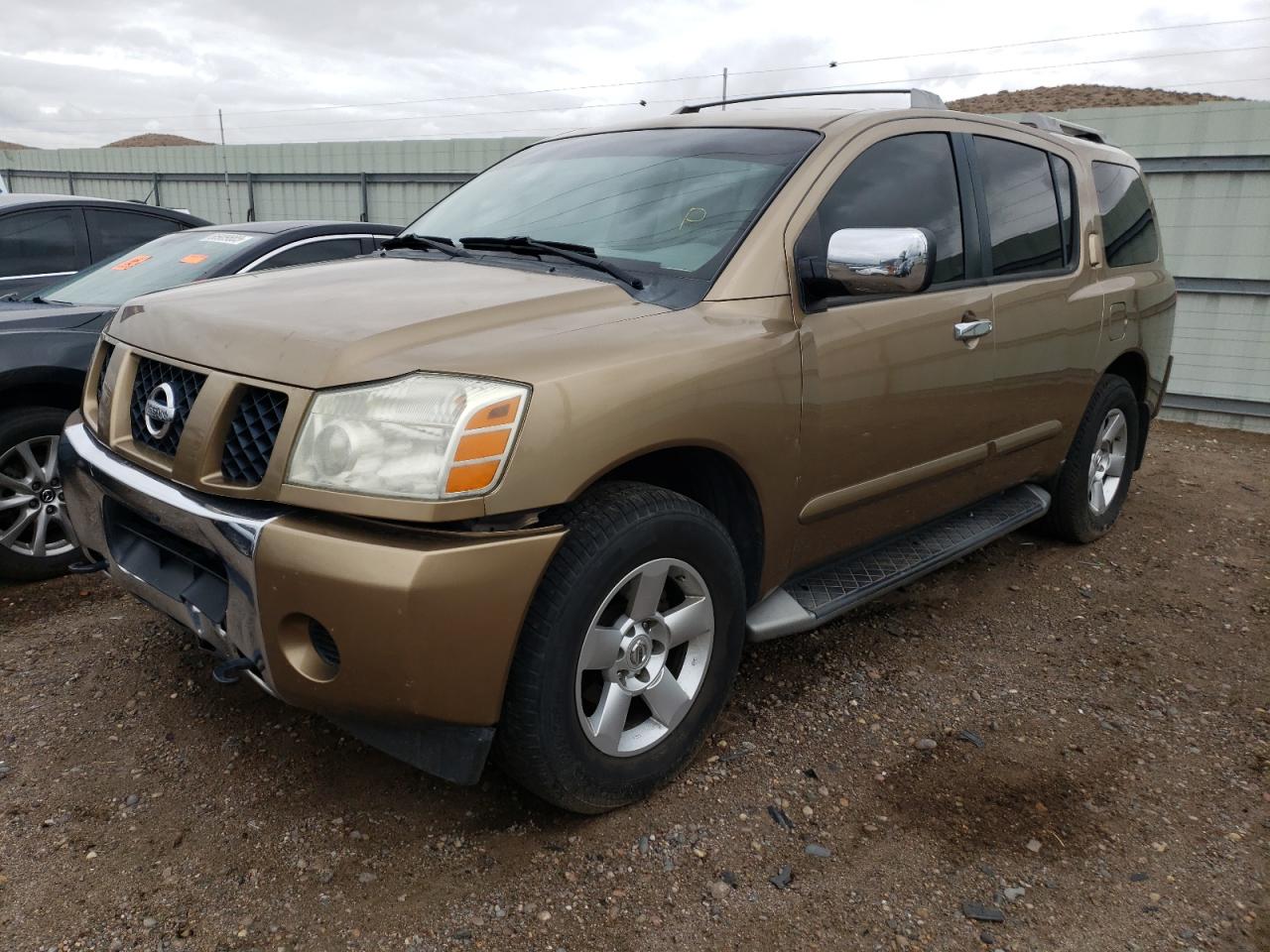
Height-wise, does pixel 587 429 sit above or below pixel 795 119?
below

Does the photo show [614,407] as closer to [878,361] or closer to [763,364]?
[763,364]

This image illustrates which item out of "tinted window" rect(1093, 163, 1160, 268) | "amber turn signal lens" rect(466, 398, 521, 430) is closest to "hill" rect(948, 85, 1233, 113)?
"tinted window" rect(1093, 163, 1160, 268)

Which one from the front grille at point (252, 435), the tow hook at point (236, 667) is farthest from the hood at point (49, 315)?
the tow hook at point (236, 667)

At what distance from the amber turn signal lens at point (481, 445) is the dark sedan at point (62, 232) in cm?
416

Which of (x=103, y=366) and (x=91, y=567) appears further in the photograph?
(x=103, y=366)

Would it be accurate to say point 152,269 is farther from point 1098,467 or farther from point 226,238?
point 1098,467

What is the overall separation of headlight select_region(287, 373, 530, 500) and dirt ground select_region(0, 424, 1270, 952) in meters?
0.96

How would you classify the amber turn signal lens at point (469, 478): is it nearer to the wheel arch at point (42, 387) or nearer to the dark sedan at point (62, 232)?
the wheel arch at point (42, 387)

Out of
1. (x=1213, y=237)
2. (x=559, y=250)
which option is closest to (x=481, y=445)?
(x=559, y=250)

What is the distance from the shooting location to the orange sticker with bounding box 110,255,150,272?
4.65m

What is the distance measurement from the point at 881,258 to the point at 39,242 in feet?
16.5

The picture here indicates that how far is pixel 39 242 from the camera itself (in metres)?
5.39

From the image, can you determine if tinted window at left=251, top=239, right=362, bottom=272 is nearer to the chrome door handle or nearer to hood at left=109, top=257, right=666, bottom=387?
hood at left=109, top=257, right=666, bottom=387

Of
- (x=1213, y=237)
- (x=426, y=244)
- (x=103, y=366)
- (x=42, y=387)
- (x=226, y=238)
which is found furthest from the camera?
(x=1213, y=237)
